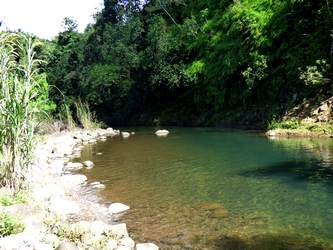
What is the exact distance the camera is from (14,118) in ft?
16.6

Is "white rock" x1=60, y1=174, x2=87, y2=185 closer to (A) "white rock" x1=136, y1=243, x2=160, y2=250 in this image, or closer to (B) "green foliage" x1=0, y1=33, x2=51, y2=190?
(B) "green foliage" x1=0, y1=33, x2=51, y2=190

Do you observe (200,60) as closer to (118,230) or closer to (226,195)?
(226,195)

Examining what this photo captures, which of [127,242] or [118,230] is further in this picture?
[118,230]

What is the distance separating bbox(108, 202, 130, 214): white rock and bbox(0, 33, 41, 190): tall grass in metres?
1.48

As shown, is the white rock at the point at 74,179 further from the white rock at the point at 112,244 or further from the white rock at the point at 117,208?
the white rock at the point at 112,244

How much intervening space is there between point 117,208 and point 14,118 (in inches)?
87.7

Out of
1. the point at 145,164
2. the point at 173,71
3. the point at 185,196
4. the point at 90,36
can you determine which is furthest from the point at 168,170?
the point at 90,36

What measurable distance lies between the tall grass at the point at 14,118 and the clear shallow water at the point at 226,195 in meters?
1.81

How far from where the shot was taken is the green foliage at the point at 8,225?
3784 mm

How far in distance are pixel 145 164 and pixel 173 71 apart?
14.3m

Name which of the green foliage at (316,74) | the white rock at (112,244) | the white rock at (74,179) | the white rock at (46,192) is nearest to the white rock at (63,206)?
the white rock at (46,192)

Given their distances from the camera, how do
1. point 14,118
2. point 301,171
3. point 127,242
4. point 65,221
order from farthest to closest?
point 301,171
point 14,118
point 65,221
point 127,242

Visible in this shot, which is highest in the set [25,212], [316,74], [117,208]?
[316,74]

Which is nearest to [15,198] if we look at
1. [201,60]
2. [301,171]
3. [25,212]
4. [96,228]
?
[25,212]
